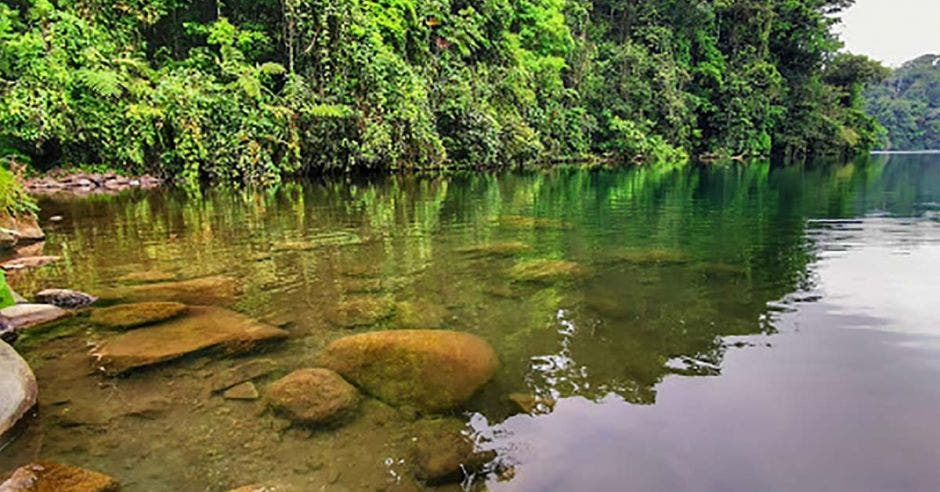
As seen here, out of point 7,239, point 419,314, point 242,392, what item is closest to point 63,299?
point 242,392

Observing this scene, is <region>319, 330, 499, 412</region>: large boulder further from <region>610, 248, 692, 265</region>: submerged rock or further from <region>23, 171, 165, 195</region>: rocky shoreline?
<region>23, 171, 165, 195</region>: rocky shoreline

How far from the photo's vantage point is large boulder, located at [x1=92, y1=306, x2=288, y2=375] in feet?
13.1

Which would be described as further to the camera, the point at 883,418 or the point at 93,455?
the point at 883,418

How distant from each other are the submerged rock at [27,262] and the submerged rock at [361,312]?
15.1 ft

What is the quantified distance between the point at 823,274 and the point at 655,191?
34.2ft

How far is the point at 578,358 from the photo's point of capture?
4.11 meters

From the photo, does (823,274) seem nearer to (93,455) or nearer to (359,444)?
(359,444)

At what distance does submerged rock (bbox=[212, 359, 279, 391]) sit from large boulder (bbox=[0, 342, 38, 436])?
98 cm

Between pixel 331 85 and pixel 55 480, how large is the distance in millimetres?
19957

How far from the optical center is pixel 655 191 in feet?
54.7

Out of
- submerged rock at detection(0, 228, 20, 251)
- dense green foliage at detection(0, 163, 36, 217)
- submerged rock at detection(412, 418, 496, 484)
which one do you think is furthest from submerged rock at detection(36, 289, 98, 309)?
dense green foliage at detection(0, 163, 36, 217)

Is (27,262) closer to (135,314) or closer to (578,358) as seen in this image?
(135,314)

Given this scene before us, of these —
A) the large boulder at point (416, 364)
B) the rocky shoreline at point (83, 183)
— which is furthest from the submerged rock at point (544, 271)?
the rocky shoreline at point (83, 183)

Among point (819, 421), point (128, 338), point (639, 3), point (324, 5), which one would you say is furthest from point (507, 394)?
point (639, 3)
